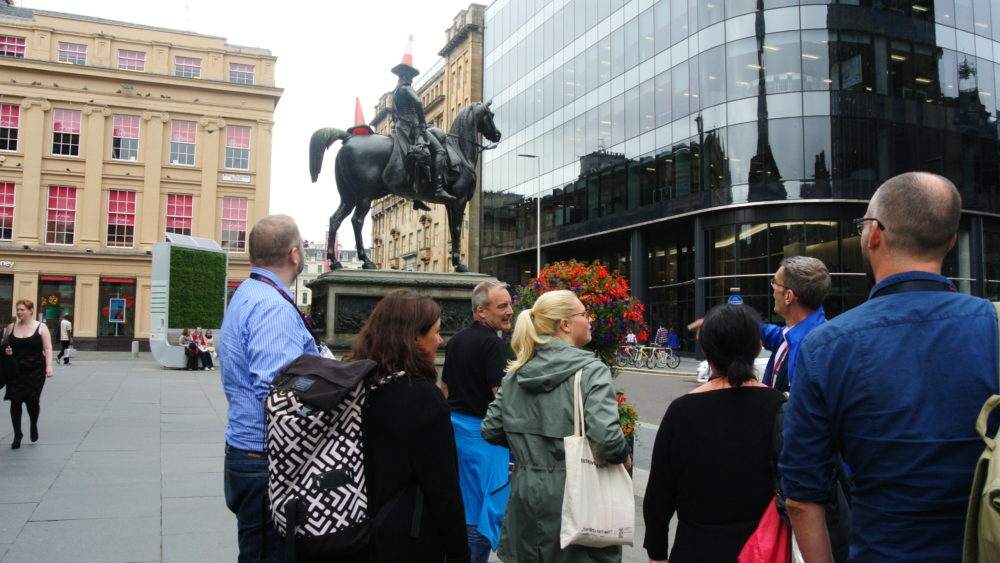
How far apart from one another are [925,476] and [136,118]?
48382 mm

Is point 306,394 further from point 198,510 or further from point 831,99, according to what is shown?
point 831,99

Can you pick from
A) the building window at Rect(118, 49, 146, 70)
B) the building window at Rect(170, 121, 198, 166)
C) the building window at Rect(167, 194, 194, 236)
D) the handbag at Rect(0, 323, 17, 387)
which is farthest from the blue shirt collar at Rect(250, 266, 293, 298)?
the building window at Rect(118, 49, 146, 70)

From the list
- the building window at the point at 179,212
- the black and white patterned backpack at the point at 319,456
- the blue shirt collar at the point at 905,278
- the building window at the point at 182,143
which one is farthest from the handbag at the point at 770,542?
the building window at the point at 182,143

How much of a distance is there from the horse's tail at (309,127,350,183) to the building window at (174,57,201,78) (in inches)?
1566

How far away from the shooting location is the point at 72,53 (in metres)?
42.9

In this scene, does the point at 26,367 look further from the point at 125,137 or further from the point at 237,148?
the point at 125,137

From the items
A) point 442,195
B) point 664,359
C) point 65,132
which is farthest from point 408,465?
point 65,132

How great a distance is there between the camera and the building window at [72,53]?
42.8 metres

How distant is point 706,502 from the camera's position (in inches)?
112

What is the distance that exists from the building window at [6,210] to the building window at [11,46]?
801cm

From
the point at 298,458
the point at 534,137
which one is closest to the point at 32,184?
the point at 534,137

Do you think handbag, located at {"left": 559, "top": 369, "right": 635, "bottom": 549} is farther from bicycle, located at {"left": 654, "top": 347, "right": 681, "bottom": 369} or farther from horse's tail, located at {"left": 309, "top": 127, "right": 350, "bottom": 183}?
bicycle, located at {"left": 654, "top": 347, "right": 681, "bottom": 369}

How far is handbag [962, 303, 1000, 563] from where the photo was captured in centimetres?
149

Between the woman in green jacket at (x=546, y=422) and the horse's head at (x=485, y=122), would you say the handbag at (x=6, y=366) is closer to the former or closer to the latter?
the horse's head at (x=485, y=122)
